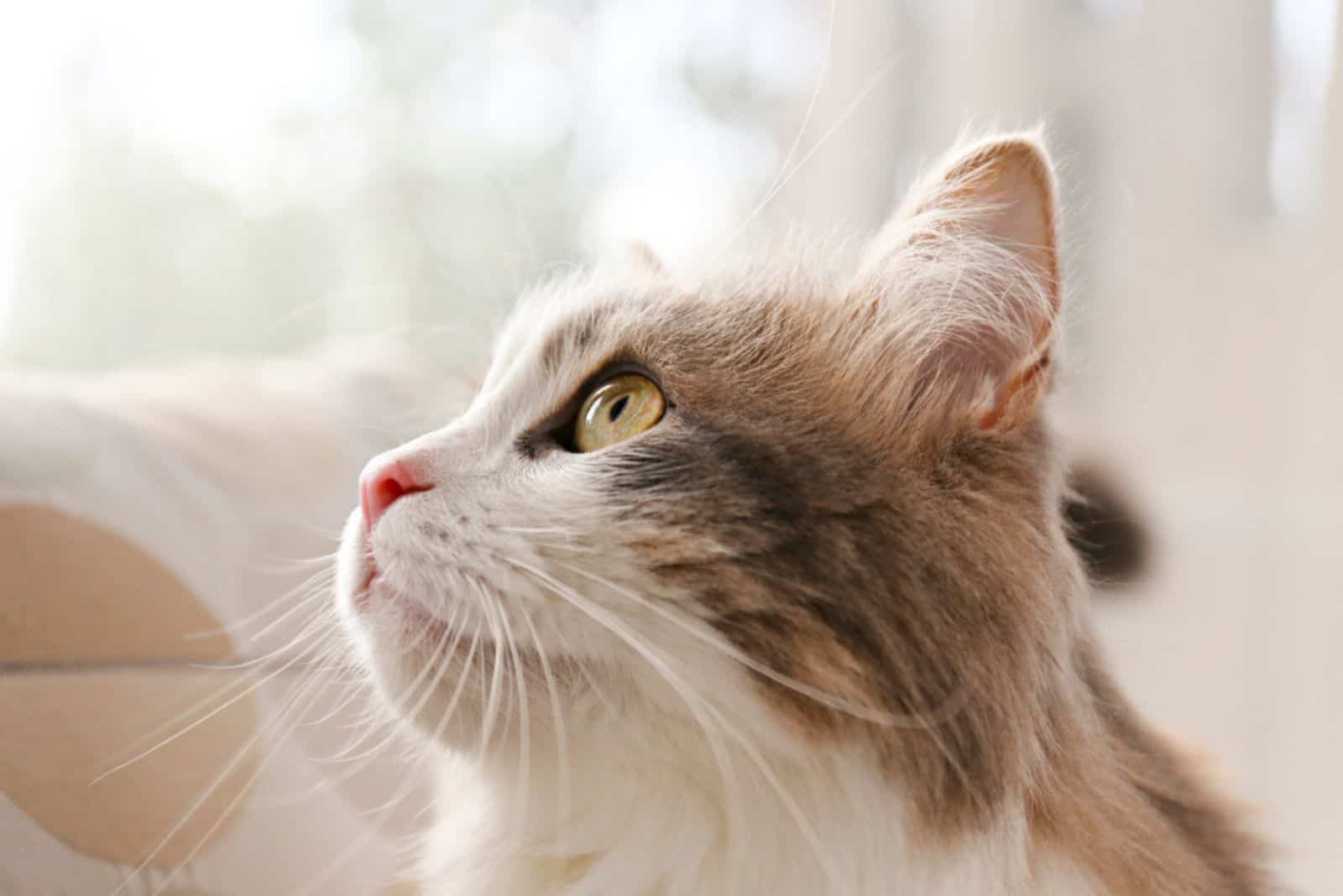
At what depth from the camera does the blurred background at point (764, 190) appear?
63.3 inches

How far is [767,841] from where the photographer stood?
0.86m

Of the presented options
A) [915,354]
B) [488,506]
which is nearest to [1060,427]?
[915,354]

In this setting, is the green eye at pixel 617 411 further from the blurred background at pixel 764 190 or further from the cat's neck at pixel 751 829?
the blurred background at pixel 764 190

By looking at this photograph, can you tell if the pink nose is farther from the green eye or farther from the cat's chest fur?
the cat's chest fur

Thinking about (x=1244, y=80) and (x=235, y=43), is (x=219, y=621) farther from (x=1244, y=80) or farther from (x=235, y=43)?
(x=1244, y=80)

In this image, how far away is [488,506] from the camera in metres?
0.87

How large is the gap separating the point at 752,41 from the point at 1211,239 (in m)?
0.89

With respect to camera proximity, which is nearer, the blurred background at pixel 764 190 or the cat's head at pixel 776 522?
the cat's head at pixel 776 522

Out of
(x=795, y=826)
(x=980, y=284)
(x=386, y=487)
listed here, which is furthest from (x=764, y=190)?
(x=795, y=826)

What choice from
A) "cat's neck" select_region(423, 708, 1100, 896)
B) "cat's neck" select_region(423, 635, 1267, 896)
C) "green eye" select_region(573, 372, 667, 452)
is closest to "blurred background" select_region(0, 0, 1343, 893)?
"green eye" select_region(573, 372, 667, 452)

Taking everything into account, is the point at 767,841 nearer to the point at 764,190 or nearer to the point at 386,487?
the point at 386,487

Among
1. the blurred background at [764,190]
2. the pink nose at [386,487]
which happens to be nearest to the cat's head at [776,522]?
the pink nose at [386,487]

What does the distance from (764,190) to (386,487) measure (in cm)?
76

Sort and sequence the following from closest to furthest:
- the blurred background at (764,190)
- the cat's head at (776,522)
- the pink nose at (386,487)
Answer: the cat's head at (776,522), the pink nose at (386,487), the blurred background at (764,190)
